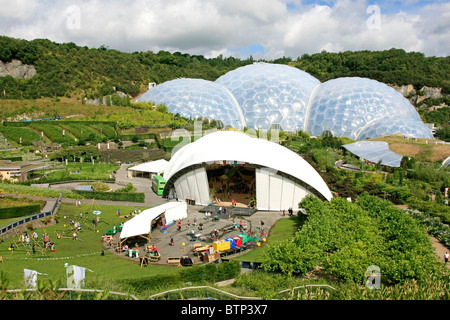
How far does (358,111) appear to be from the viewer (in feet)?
160

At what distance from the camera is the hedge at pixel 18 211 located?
66.1 feet

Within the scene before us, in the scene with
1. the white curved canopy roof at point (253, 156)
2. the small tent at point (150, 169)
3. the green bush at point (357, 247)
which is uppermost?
the white curved canopy roof at point (253, 156)

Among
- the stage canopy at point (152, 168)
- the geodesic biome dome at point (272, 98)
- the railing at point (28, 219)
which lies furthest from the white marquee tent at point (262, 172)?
the geodesic biome dome at point (272, 98)

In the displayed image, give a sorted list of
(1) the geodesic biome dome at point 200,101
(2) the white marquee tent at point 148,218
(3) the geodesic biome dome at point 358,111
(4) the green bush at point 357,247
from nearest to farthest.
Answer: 1. (4) the green bush at point 357,247
2. (2) the white marquee tent at point 148,218
3. (3) the geodesic biome dome at point 358,111
4. (1) the geodesic biome dome at point 200,101

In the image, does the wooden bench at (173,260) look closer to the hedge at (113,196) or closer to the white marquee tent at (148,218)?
the white marquee tent at (148,218)

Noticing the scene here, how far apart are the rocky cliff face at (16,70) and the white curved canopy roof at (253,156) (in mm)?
48537

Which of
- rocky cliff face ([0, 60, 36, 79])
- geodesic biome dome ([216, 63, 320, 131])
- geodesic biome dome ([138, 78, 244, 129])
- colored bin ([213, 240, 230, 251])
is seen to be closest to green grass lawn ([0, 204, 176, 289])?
colored bin ([213, 240, 230, 251])

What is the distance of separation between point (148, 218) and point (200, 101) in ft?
118

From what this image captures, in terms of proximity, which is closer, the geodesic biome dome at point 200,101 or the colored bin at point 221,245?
the colored bin at point 221,245

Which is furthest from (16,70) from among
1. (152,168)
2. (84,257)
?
(84,257)
